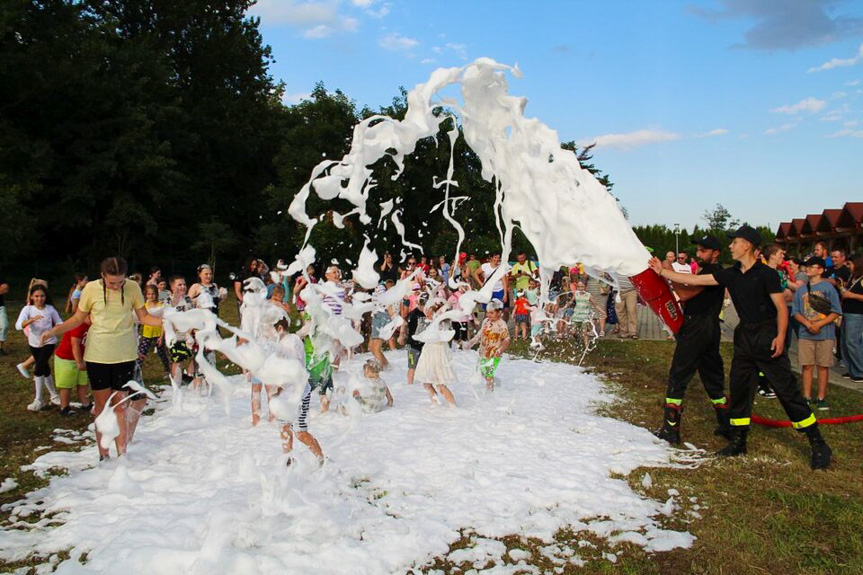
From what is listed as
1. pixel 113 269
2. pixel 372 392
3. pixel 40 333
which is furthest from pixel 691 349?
pixel 40 333

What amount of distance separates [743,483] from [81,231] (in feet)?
121

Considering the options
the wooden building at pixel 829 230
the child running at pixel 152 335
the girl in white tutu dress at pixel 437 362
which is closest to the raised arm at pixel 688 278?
the girl in white tutu dress at pixel 437 362

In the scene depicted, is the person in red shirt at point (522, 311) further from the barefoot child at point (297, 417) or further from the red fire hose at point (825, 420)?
the barefoot child at point (297, 417)

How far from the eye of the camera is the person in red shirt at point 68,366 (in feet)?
24.8

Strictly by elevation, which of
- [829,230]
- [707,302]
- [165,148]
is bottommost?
[707,302]

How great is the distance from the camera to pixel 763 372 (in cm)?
627

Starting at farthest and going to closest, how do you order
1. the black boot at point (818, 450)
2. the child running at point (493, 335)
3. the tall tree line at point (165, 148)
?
the tall tree line at point (165, 148) → the child running at point (493, 335) → the black boot at point (818, 450)

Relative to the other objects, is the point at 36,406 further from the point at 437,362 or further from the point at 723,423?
the point at 723,423

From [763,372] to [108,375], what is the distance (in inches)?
254

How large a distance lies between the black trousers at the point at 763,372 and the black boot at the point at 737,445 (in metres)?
0.09

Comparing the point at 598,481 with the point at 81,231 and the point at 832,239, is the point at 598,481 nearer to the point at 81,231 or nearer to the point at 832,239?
the point at 832,239

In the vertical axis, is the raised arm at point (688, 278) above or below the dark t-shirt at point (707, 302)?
above

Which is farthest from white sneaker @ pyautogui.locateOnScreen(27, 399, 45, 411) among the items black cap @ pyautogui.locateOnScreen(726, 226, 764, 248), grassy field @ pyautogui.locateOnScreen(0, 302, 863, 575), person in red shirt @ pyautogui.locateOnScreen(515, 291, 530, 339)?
person in red shirt @ pyautogui.locateOnScreen(515, 291, 530, 339)

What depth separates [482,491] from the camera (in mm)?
5508
